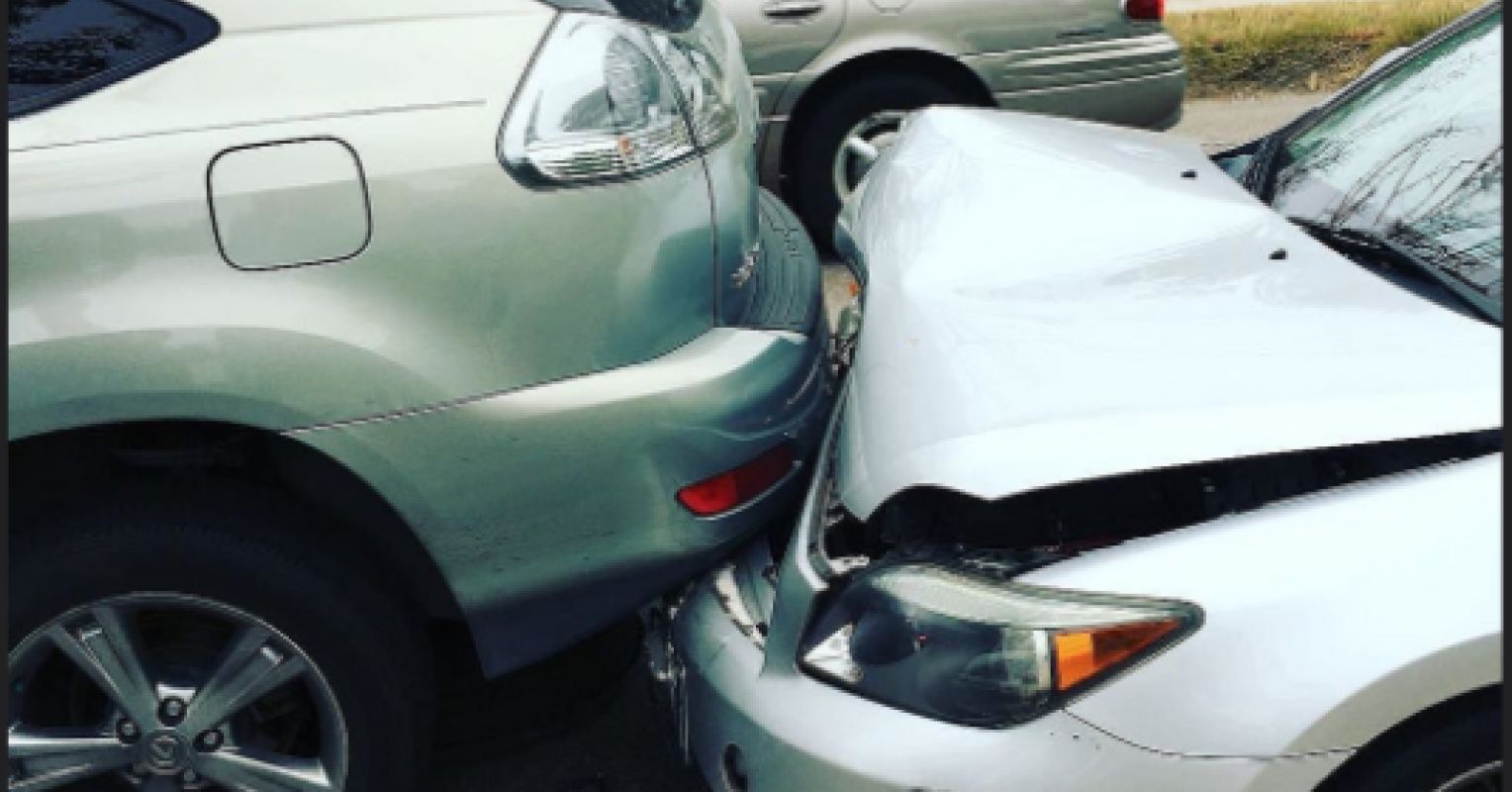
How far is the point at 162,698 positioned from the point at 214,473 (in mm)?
368

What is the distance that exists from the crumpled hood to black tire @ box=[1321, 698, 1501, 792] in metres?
0.36

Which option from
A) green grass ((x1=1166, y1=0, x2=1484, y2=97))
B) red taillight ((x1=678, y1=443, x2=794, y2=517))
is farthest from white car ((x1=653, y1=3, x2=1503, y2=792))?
green grass ((x1=1166, y1=0, x2=1484, y2=97))

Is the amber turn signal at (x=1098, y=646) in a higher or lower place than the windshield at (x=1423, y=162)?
lower

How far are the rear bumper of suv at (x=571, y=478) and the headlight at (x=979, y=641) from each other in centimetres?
49

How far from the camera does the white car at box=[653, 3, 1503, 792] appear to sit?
187cm

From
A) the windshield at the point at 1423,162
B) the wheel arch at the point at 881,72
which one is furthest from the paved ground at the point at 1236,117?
the windshield at the point at 1423,162

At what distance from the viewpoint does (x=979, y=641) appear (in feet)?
6.52

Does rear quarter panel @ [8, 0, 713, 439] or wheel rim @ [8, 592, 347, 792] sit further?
wheel rim @ [8, 592, 347, 792]

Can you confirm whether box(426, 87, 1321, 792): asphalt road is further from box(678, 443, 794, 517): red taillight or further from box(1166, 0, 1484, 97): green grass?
box(1166, 0, 1484, 97): green grass

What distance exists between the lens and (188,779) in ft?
8.36

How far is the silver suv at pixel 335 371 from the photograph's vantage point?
2.31 m

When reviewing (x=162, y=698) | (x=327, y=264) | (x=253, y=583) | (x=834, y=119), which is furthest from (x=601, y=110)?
(x=834, y=119)

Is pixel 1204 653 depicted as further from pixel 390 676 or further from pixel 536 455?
pixel 390 676

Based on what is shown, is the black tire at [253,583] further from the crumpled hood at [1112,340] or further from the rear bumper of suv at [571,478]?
the crumpled hood at [1112,340]
